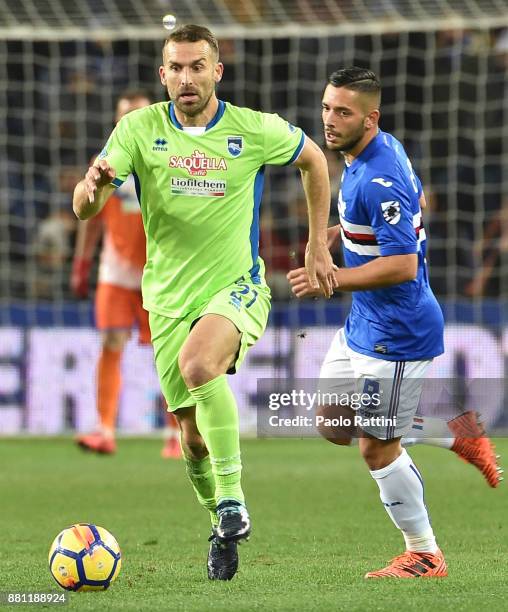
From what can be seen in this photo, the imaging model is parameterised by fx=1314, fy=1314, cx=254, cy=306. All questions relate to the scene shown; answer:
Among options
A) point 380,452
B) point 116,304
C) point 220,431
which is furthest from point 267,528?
point 116,304

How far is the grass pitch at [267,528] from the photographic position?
4.30m

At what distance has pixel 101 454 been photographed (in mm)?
9867

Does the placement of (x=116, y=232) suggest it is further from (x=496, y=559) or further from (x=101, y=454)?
(x=496, y=559)

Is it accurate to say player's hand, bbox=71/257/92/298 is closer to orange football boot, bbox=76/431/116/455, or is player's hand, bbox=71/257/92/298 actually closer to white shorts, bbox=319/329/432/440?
orange football boot, bbox=76/431/116/455

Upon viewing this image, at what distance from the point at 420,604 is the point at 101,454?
603 cm

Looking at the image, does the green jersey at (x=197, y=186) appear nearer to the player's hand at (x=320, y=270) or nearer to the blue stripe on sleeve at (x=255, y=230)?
the blue stripe on sleeve at (x=255, y=230)

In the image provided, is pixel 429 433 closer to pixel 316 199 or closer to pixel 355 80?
pixel 316 199

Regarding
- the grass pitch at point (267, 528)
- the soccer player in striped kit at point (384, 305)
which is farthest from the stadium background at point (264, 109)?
the soccer player in striped kit at point (384, 305)

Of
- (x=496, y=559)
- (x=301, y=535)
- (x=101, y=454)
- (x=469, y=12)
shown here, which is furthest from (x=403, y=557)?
(x=469, y=12)

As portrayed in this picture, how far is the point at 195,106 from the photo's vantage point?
4945mm

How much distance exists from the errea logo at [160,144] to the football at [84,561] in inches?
57.4

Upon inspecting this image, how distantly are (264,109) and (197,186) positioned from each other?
8207 millimetres

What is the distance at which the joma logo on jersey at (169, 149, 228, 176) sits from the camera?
195 inches

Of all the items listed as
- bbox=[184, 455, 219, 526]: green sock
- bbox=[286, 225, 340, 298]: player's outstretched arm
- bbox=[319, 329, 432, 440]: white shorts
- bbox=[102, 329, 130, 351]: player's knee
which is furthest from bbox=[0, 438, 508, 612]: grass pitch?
bbox=[286, 225, 340, 298]: player's outstretched arm
